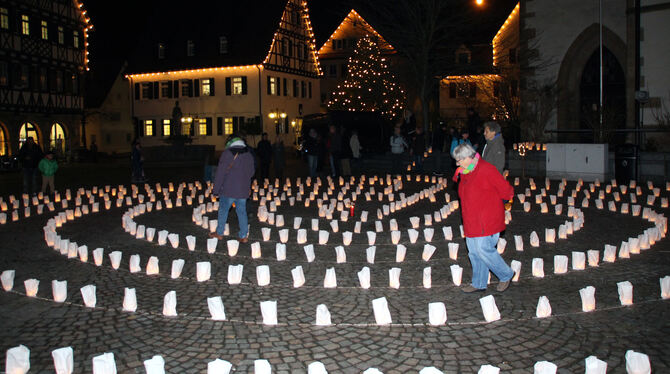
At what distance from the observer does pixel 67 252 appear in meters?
9.22

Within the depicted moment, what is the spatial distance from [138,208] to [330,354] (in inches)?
391

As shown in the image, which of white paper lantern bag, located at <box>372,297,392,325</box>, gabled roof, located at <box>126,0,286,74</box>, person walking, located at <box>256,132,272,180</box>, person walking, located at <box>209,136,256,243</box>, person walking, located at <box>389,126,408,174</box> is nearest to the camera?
white paper lantern bag, located at <box>372,297,392,325</box>

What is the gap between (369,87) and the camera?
49406mm

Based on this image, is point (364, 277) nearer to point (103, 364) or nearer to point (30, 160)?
point (103, 364)

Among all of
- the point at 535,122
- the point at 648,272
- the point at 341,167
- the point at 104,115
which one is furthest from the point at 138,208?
the point at 104,115

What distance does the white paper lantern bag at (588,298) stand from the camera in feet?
19.9

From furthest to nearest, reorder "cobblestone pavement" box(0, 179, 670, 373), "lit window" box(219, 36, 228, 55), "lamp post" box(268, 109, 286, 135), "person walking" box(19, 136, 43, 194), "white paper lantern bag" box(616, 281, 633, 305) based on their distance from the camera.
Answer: "lit window" box(219, 36, 228, 55), "lamp post" box(268, 109, 286, 135), "person walking" box(19, 136, 43, 194), "white paper lantern bag" box(616, 281, 633, 305), "cobblestone pavement" box(0, 179, 670, 373)

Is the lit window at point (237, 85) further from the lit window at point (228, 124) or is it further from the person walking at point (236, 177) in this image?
the person walking at point (236, 177)

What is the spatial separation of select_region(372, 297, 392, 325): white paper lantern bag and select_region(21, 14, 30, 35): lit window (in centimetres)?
3894

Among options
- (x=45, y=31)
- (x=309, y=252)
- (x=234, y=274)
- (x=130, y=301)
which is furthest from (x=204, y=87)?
(x=130, y=301)

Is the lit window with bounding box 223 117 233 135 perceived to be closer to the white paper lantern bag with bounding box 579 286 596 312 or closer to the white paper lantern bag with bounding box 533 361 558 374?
the white paper lantern bag with bounding box 579 286 596 312

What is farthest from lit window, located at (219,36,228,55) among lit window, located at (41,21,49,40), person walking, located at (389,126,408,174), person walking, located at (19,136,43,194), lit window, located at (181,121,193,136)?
person walking, located at (19,136,43,194)

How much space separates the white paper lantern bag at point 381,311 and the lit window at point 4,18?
1483 inches

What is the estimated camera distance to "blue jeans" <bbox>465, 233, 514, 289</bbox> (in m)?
6.59
